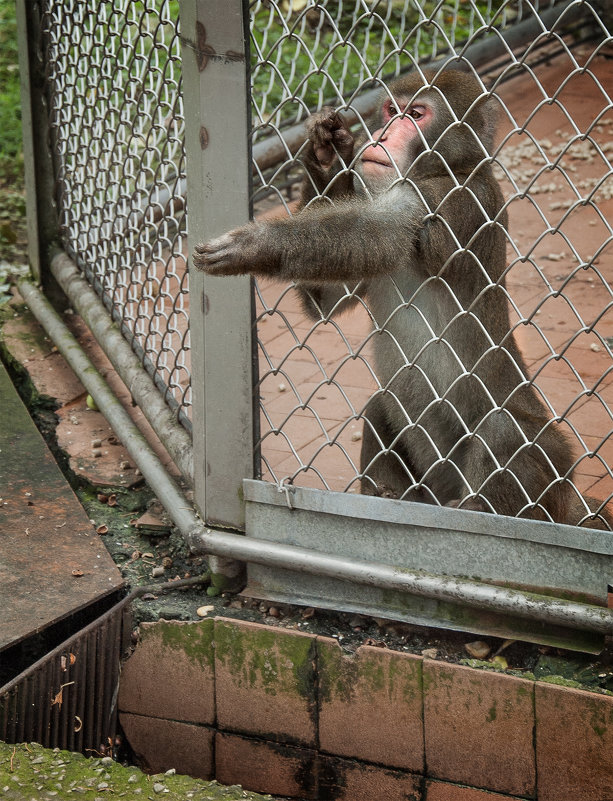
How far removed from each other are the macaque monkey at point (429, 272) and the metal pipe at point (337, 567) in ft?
0.82

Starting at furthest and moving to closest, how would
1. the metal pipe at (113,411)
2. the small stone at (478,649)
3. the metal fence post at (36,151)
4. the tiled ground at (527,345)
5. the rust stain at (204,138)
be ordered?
1. the metal fence post at (36,151)
2. the tiled ground at (527,345)
3. the metal pipe at (113,411)
4. the small stone at (478,649)
5. the rust stain at (204,138)

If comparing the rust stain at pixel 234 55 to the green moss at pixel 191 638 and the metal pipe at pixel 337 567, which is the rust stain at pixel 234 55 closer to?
the metal pipe at pixel 337 567

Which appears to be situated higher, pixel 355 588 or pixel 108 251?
pixel 108 251

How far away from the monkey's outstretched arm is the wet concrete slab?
111 cm

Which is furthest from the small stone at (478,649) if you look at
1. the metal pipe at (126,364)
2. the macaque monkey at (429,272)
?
the metal pipe at (126,364)

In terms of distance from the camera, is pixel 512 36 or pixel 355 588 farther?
pixel 512 36

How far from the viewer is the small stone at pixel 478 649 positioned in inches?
125

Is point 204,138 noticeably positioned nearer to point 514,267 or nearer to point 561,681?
point 561,681

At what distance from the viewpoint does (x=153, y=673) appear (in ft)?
11.2

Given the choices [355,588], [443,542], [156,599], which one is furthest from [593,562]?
[156,599]

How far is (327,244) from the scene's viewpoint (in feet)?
9.82

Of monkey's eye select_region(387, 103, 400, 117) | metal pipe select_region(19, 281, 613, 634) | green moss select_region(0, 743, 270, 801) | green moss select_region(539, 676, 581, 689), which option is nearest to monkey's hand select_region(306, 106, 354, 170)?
monkey's eye select_region(387, 103, 400, 117)

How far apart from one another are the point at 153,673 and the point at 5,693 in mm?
545

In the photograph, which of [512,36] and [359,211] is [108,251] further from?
[512,36]
